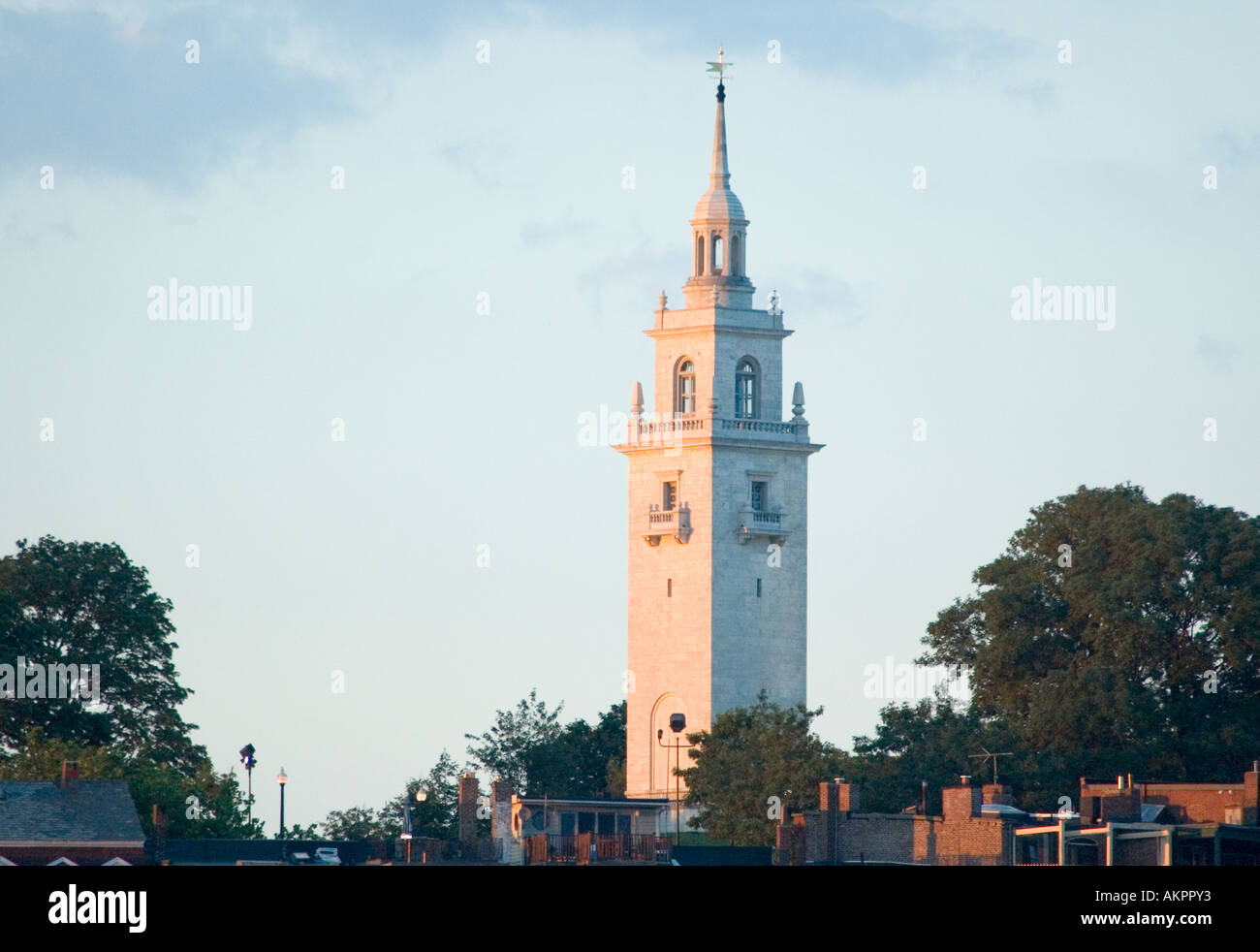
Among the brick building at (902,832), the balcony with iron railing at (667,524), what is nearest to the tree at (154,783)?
the brick building at (902,832)

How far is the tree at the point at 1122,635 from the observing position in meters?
103

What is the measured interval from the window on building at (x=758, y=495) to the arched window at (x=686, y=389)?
3777 millimetres

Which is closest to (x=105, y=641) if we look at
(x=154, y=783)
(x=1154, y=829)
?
(x=154, y=783)

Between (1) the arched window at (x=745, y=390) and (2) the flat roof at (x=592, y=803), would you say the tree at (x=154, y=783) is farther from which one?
(1) the arched window at (x=745, y=390)

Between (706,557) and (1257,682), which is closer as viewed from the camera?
(1257,682)

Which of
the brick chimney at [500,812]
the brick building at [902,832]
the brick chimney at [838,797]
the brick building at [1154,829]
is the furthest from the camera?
the brick chimney at [500,812]

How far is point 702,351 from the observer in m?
115

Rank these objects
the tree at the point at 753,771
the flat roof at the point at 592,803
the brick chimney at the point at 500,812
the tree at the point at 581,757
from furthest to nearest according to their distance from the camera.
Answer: the tree at the point at 581,757 < the flat roof at the point at 592,803 < the brick chimney at the point at 500,812 < the tree at the point at 753,771

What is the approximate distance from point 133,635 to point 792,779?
23949 mm

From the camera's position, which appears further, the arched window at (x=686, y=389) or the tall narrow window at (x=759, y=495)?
the arched window at (x=686, y=389)

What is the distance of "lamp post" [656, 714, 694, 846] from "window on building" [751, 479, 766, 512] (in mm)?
8850
